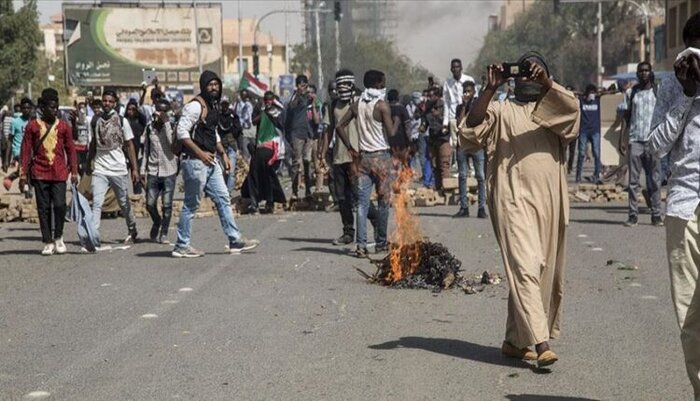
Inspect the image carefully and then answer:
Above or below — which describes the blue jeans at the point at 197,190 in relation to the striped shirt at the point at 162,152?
below

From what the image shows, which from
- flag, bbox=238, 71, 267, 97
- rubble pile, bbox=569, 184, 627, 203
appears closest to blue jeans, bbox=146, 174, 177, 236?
rubble pile, bbox=569, 184, 627, 203

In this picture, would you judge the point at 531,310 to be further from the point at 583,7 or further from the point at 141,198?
the point at 583,7

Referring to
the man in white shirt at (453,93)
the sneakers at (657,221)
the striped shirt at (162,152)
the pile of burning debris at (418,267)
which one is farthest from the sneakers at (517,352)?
the man in white shirt at (453,93)

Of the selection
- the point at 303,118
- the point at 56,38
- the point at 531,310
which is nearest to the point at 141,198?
the point at 303,118

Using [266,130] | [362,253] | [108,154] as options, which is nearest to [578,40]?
[266,130]

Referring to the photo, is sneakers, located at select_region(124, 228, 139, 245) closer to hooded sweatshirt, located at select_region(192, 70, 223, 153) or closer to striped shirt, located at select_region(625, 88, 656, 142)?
hooded sweatshirt, located at select_region(192, 70, 223, 153)

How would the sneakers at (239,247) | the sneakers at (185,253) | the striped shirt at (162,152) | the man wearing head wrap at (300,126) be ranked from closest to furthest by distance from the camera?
the sneakers at (185,253), the sneakers at (239,247), the striped shirt at (162,152), the man wearing head wrap at (300,126)

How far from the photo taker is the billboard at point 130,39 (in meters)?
73.9

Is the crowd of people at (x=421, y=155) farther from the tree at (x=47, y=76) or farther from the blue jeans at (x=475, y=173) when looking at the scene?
the tree at (x=47, y=76)

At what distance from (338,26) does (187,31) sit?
38.8 feet

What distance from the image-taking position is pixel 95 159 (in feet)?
49.4

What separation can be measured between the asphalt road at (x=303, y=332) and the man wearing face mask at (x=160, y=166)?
4.17 feet

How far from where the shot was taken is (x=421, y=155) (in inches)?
1046

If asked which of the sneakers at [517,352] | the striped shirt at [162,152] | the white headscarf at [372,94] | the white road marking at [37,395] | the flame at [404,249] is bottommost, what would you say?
the white road marking at [37,395]
